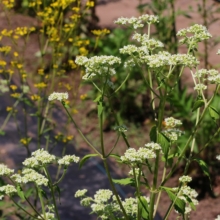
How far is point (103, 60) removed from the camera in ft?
6.49

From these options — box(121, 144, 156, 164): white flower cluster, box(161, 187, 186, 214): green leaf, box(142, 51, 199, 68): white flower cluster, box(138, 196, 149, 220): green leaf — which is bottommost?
box(138, 196, 149, 220): green leaf

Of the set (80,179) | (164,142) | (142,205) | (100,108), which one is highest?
(100,108)

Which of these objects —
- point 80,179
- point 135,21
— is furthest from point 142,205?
point 80,179

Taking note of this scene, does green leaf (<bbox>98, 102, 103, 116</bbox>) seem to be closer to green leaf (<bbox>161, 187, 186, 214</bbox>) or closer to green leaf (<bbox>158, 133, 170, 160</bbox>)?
green leaf (<bbox>158, 133, 170, 160</bbox>)

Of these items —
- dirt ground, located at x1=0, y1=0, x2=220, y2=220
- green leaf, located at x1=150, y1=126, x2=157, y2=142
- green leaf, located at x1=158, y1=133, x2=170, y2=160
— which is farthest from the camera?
dirt ground, located at x1=0, y1=0, x2=220, y2=220

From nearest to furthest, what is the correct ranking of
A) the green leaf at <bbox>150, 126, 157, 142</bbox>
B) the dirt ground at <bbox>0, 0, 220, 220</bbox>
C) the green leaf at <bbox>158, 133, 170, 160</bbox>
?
1. the green leaf at <bbox>158, 133, 170, 160</bbox>
2. the green leaf at <bbox>150, 126, 157, 142</bbox>
3. the dirt ground at <bbox>0, 0, 220, 220</bbox>

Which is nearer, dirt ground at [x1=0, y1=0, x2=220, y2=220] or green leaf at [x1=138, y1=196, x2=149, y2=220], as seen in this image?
green leaf at [x1=138, y1=196, x2=149, y2=220]

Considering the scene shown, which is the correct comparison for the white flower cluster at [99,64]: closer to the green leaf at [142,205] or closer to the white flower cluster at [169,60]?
the white flower cluster at [169,60]

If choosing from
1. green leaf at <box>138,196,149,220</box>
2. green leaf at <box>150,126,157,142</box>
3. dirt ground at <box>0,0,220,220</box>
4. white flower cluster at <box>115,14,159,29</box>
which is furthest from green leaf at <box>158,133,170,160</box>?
dirt ground at <box>0,0,220,220</box>

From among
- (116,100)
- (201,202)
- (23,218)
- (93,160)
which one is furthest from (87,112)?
(23,218)

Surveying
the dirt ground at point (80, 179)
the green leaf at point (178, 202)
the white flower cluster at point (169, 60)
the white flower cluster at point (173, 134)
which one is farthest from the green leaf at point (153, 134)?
the dirt ground at point (80, 179)

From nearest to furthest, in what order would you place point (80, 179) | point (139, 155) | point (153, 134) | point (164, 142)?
point (139, 155)
point (164, 142)
point (153, 134)
point (80, 179)

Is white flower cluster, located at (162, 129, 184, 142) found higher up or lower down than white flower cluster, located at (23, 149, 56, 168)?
higher up

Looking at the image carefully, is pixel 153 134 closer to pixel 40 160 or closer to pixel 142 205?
pixel 142 205
